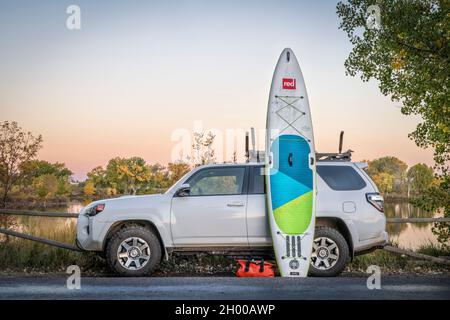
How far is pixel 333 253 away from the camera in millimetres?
9508

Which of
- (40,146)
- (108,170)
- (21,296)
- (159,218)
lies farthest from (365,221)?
(108,170)

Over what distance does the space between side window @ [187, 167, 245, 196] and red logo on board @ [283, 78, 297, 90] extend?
2109 mm

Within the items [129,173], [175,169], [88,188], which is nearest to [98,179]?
[88,188]

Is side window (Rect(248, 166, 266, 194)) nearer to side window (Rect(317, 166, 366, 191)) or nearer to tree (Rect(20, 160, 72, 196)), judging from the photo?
side window (Rect(317, 166, 366, 191))

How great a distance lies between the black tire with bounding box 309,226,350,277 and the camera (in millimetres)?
9367

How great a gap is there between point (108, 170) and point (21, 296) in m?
64.2

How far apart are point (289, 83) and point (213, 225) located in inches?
129

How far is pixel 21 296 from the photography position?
23.9 feet

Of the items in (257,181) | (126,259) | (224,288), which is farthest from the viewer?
(257,181)

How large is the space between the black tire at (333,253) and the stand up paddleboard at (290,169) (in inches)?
4.9

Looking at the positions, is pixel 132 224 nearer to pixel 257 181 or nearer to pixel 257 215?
pixel 257 215

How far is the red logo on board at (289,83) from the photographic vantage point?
428 inches
